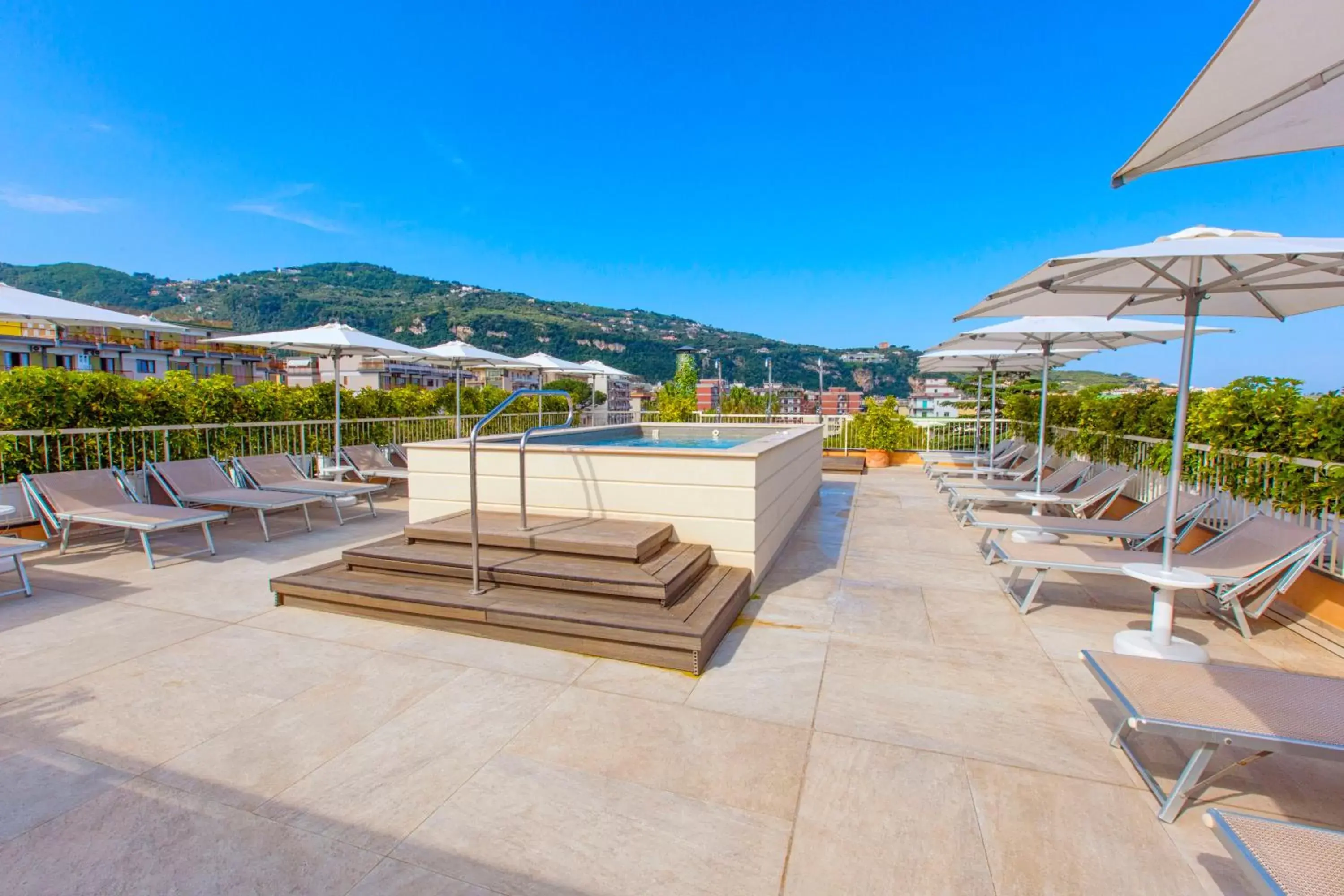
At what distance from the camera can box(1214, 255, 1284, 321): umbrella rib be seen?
330cm

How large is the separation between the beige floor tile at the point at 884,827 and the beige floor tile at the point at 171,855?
1420 millimetres

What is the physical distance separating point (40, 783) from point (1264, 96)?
5.06 metres

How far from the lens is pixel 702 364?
152 feet

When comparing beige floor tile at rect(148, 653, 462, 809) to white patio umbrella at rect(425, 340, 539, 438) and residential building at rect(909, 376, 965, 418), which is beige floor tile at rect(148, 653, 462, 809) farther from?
residential building at rect(909, 376, 965, 418)

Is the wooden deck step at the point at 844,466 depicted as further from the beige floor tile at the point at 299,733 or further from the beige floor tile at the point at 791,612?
the beige floor tile at the point at 299,733

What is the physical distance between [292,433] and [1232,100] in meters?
9.97

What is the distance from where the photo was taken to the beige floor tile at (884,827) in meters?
1.78

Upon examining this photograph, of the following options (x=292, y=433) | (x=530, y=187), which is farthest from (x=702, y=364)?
(x=292, y=433)

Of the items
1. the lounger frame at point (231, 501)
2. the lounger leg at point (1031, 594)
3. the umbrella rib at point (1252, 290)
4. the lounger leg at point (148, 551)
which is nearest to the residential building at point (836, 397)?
the umbrella rib at point (1252, 290)

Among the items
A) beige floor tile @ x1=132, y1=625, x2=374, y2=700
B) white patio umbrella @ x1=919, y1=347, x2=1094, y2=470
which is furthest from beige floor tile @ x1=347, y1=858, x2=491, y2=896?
white patio umbrella @ x1=919, y1=347, x2=1094, y2=470

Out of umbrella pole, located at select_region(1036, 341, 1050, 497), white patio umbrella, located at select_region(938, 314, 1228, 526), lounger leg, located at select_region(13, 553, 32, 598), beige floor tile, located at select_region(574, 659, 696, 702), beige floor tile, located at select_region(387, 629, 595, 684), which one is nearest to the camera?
beige floor tile, located at select_region(574, 659, 696, 702)

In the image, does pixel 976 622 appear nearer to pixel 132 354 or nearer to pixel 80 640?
pixel 80 640

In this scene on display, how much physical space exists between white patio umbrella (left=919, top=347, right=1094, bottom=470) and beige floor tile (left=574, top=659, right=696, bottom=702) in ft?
21.5

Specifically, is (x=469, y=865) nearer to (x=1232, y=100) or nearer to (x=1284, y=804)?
(x=1284, y=804)
